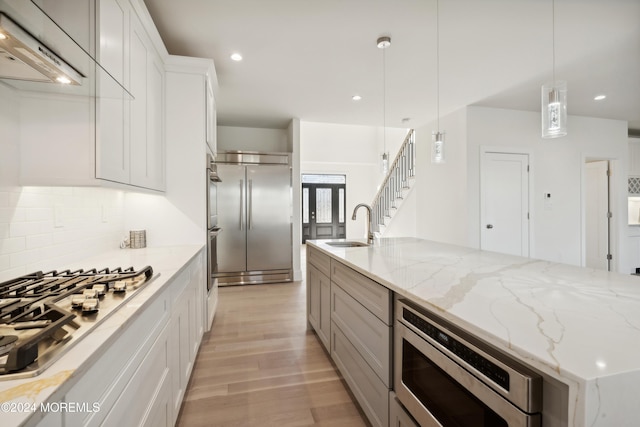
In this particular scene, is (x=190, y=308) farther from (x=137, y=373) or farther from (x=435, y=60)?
(x=435, y=60)

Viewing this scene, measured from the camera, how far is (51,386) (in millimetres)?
567

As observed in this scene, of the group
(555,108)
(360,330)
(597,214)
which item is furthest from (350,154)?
(360,330)

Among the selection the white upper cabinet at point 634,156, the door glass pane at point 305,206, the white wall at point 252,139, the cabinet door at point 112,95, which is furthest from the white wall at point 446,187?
the door glass pane at point 305,206

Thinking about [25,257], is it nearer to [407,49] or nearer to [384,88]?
[407,49]

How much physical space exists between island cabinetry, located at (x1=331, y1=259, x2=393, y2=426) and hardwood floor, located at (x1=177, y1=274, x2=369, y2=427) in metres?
0.21

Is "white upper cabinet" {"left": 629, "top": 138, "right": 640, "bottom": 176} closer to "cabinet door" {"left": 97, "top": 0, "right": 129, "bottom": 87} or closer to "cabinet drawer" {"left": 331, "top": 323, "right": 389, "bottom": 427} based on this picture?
"cabinet drawer" {"left": 331, "top": 323, "right": 389, "bottom": 427}

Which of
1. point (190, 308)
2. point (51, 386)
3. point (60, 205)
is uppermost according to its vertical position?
point (60, 205)

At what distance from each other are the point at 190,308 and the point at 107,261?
60 cm

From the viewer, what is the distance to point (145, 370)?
3.55 ft

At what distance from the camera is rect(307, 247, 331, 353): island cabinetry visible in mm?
2287

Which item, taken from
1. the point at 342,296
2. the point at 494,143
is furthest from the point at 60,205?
the point at 494,143

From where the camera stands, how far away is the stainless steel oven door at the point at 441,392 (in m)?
0.77

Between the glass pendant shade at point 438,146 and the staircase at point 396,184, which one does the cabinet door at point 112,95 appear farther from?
the staircase at point 396,184

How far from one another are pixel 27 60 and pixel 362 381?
2.03m
